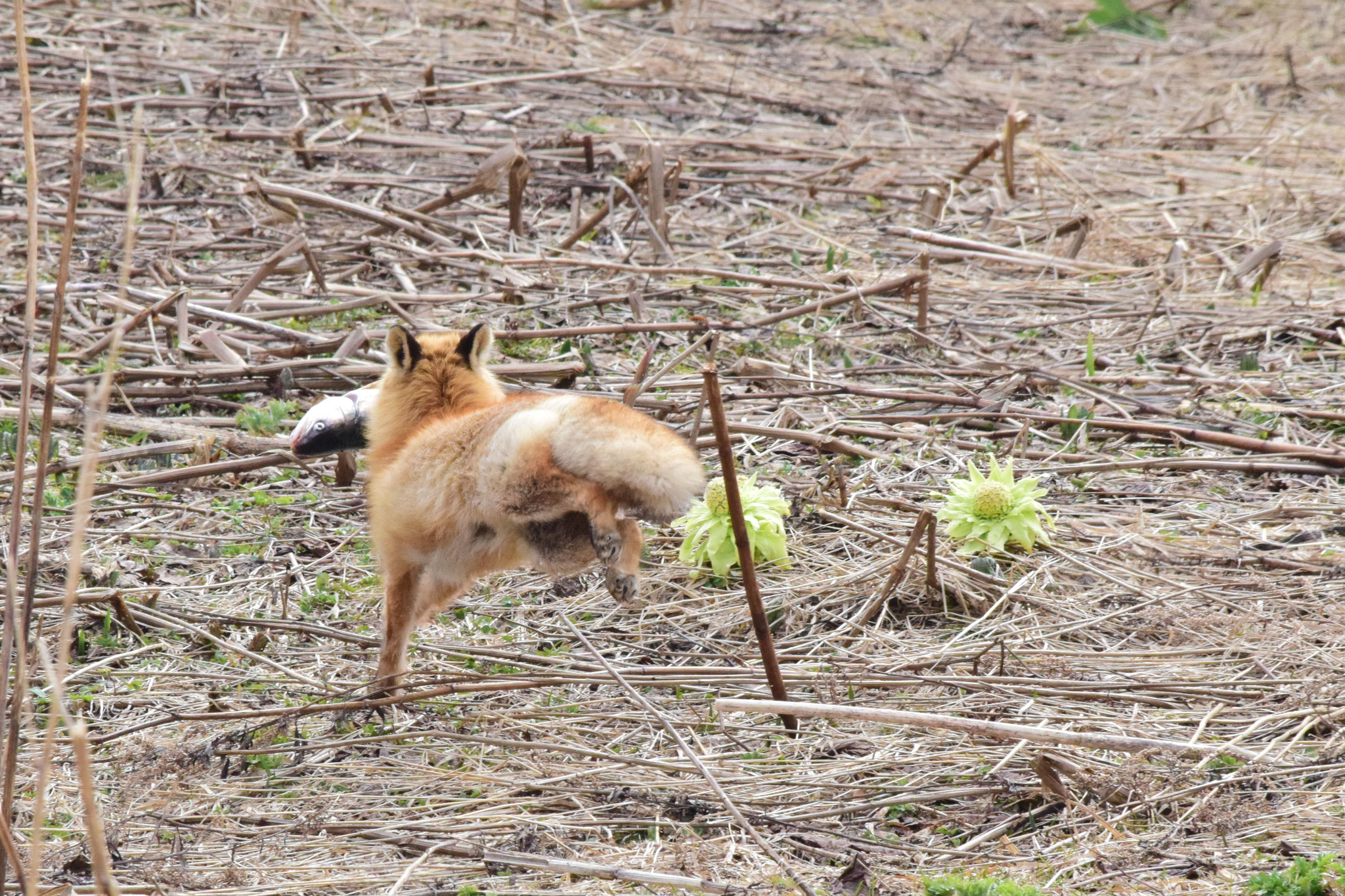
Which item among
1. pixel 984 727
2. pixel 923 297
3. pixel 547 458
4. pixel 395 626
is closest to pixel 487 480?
pixel 547 458

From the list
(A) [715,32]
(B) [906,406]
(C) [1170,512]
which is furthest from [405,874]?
(A) [715,32]

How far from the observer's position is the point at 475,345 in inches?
170

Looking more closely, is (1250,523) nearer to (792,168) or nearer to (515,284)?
(515,284)

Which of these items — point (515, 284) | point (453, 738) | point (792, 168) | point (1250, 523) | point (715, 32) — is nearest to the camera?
point (453, 738)

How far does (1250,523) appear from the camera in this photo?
18.1 ft

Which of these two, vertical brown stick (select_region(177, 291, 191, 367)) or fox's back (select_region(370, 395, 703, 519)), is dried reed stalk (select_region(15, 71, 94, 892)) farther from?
vertical brown stick (select_region(177, 291, 191, 367))

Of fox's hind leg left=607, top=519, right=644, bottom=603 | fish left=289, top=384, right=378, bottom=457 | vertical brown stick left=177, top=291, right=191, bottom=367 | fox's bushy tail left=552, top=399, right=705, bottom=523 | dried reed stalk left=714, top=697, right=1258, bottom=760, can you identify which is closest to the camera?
dried reed stalk left=714, top=697, right=1258, bottom=760

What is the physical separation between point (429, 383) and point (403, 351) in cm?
13

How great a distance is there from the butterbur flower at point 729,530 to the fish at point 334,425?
4.52 feet

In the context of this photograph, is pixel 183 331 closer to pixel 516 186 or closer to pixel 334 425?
pixel 334 425

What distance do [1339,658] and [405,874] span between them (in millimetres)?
2971

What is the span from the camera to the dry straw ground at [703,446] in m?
3.49

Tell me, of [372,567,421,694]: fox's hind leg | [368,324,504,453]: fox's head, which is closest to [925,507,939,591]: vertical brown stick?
[368,324,504,453]: fox's head

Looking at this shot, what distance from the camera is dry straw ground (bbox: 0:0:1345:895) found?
3486 millimetres
